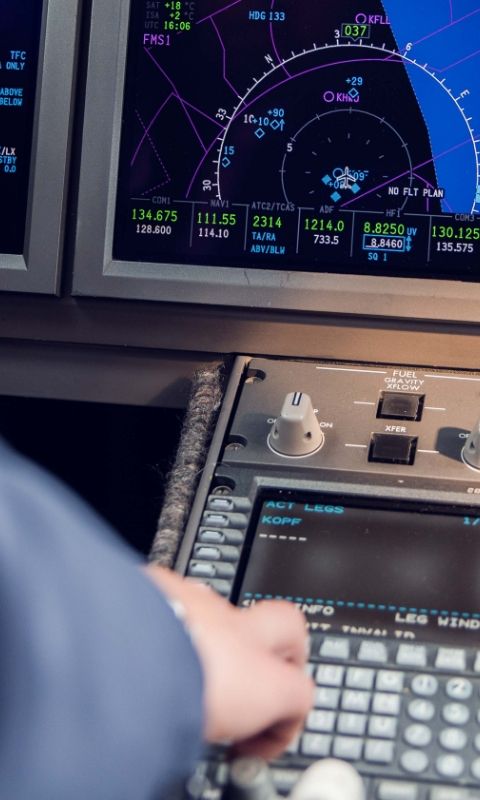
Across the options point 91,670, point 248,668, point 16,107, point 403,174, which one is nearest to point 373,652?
point 248,668

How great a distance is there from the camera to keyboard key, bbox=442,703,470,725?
0.78 m

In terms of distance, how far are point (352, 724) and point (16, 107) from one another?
75 cm

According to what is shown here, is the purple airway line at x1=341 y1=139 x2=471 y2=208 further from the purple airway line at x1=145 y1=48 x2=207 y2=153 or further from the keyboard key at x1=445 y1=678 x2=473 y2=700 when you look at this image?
the keyboard key at x1=445 y1=678 x2=473 y2=700

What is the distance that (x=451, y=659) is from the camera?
0.82 m

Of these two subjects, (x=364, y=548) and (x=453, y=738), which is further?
(x=364, y=548)

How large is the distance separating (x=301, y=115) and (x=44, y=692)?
828 millimetres

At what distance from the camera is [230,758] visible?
26.4 inches

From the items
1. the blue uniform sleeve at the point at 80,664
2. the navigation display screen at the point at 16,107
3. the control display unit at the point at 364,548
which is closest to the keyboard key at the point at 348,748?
the control display unit at the point at 364,548

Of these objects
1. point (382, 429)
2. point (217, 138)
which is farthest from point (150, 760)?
point (217, 138)

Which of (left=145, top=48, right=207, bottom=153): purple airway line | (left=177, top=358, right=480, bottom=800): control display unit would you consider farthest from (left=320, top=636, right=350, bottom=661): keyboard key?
(left=145, top=48, right=207, bottom=153): purple airway line

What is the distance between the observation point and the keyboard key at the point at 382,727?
2.53ft

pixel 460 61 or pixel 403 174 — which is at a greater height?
pixel 460 61

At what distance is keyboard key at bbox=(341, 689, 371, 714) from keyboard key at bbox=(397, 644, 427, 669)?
0.12ft

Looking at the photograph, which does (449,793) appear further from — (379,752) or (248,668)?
(248,668)
